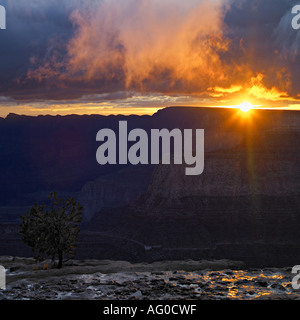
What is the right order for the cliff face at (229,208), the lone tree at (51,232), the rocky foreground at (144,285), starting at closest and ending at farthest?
the rocky foreground at (144,285), the lone tree at (51,232), the cliff face at (229,208)

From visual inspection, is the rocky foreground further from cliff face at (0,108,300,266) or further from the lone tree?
cliff face at (0,108,300,266)

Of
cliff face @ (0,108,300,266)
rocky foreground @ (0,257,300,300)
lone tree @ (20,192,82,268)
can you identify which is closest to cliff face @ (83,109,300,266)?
cliff face @ (0,108,300,266)

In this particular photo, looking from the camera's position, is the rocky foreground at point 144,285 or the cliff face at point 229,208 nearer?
the rocky foreground at point 144,285

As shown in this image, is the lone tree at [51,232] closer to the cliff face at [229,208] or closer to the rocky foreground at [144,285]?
the rocky foreground at [144,285]

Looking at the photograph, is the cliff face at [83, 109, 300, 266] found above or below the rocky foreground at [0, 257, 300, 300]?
above

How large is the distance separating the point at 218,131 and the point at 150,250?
6108 centimetres

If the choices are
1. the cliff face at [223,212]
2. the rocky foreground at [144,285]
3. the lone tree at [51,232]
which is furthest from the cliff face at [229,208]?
the rocky foreground at [144,285]

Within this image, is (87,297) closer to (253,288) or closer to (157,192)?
(253,288)

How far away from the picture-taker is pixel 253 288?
39.5m

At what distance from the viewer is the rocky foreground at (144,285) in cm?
3788

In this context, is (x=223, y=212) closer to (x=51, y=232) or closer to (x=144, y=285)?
(x=51, y=232)

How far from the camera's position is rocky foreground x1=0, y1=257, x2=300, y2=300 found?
3788cm

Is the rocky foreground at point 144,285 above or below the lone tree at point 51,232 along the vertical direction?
below
